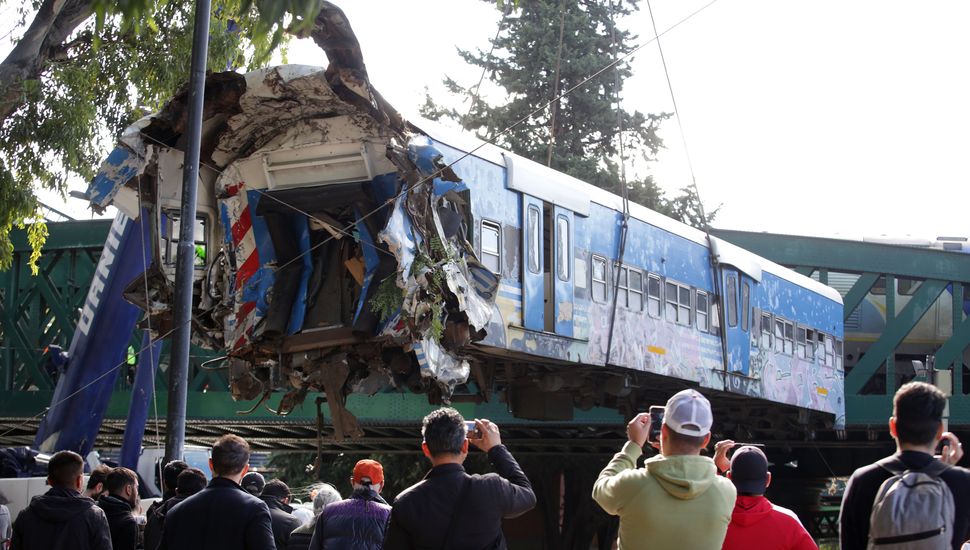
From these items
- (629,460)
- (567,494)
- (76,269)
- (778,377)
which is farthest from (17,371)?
(629,460)

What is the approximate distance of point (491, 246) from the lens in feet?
42.9

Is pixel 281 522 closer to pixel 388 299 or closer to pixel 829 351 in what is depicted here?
pixel 388 299

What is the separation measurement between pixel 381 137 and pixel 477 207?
4.20ft

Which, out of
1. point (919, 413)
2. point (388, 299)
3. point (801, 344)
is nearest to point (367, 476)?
point (919, 413)

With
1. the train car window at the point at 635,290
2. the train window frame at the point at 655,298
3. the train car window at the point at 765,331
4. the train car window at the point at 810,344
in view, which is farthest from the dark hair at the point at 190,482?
the train car window at the point at 810,344

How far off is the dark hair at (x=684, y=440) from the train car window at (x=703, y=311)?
13.0m

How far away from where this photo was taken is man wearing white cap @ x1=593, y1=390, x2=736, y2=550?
16.0 feet

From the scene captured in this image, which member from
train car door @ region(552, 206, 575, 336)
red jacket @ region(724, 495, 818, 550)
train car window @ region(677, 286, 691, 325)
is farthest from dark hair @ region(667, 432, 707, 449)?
train car window @ region(677, 286, 691, 325)

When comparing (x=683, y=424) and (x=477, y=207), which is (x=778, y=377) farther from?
(x=683, y=424)

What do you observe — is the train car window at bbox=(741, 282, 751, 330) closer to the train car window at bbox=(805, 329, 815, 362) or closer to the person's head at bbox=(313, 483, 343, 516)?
the train car window at bbox=(805, 329, 815, 362)

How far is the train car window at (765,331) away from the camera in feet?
66.7

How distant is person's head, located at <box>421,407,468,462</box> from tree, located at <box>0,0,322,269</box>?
8.47 meters

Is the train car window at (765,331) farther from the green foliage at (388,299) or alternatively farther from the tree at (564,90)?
the tree at (564,90)

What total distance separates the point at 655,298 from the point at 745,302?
141 inches
